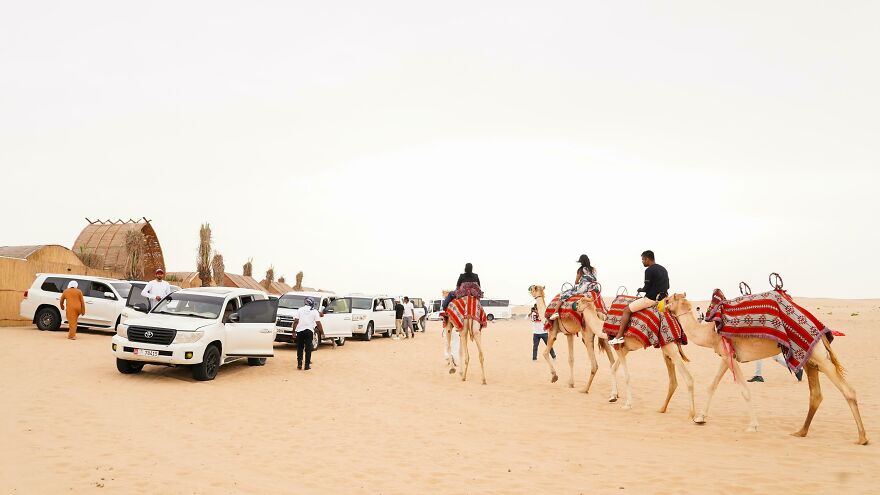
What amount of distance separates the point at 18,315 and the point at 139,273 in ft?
35.5

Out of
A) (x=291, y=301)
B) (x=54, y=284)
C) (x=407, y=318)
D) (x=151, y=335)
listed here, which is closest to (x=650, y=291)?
(x=151, y=335)

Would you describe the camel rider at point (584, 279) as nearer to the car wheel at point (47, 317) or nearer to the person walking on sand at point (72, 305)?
the person walking on sand at point (72, 305)

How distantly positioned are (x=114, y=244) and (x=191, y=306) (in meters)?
27.9

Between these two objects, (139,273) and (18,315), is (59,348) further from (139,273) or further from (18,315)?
(139,273)

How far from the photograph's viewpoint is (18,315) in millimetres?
23422

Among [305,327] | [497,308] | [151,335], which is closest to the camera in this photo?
[151,335]

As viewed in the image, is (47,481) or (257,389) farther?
(257,389)

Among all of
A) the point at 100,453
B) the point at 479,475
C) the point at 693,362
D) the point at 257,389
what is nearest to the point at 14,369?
the point at 257,389

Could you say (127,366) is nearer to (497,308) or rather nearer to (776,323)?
(776,323)

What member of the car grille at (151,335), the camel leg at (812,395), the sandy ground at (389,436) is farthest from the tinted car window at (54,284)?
the camel leg at (812,395)

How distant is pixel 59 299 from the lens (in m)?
21.5

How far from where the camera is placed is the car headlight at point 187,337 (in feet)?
43.2

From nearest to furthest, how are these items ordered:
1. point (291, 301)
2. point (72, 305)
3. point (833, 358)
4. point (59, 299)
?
point (833, 358)
point (72, 305)
point (59, 299)
point (291, 301)

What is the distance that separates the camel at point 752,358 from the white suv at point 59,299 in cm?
1921
